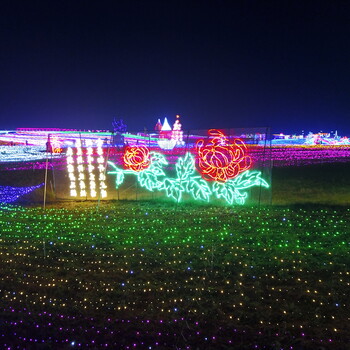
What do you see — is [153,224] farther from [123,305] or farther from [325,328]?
[325,328]

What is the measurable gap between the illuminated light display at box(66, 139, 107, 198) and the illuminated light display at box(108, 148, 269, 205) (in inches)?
27.0

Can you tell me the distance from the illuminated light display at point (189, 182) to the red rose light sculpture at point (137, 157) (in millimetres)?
38

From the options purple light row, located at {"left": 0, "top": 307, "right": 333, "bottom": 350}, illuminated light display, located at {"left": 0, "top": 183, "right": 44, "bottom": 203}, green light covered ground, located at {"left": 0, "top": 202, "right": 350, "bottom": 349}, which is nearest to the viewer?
purple light row, located at {"left": 0, "top": 307, "right": 333, "bottom": 350}

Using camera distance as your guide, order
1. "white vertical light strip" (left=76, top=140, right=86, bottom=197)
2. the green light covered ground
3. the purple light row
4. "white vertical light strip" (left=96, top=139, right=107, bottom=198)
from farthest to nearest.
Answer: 1. "white vertical light strip" (left=76, top=140, right=86, bottom=197)
2. "white vertical light strip" (left=96, top=139, right=107, bottom=198)
3. the green light covered ground
4. the purple light row

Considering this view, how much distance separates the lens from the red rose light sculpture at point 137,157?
35.3 ft

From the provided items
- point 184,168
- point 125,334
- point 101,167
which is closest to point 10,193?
point 101,167

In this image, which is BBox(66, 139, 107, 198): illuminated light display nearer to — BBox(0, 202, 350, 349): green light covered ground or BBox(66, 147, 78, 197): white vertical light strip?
BBox(66, 147, 78, 197): white vertical light strip

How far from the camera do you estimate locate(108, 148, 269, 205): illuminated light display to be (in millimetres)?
9922

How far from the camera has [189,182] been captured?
410 inches

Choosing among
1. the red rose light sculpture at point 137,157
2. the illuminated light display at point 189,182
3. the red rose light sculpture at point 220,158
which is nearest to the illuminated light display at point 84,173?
the illuminated light display at point 189,182

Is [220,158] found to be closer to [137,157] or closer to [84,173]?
[137,157]

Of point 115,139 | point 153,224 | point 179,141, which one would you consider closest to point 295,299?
point 153,224

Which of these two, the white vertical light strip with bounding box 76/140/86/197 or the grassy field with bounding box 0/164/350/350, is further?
the white vertical light strip with bounding box 76/140/86/197

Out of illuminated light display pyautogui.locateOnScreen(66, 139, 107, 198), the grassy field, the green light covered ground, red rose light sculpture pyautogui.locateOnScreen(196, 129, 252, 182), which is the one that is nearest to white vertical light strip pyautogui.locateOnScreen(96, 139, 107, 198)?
illuminated light display pyautogui.locateOnScreen(66, 139, 107, 198)
